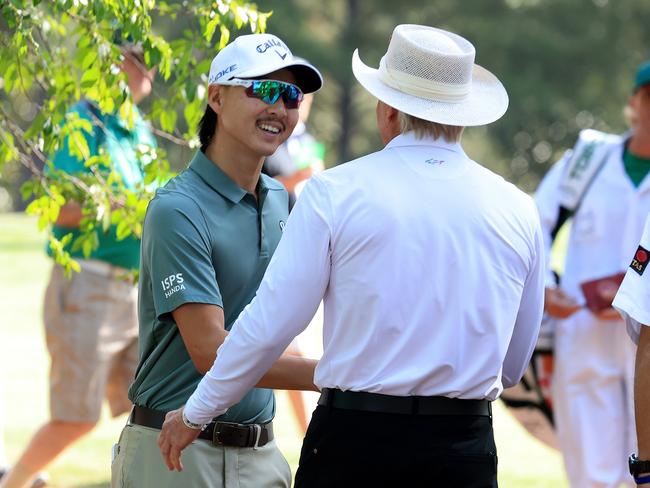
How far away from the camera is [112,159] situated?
566cm

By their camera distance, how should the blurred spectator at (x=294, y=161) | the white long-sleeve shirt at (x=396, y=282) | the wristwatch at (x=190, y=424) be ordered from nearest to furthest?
the white long-sleeve shirt at (x=396, y=282) → the wristwatch at (x=190, y=424) → the blurred spectator at (x=294, y=161)

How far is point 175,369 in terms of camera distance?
3.93 metres

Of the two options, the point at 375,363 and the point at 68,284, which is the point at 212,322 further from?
the point at 68,284

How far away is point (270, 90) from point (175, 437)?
3.38ft

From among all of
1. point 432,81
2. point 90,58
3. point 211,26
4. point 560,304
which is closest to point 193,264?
point 432,81

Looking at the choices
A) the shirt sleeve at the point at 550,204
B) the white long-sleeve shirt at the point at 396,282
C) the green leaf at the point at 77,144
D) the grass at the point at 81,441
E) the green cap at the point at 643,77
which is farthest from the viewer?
the grass at the point at 81,441

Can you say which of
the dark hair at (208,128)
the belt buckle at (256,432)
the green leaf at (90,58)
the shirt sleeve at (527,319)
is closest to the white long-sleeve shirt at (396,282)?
the shirt sleeve at (527,319)

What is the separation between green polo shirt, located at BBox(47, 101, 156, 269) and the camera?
581 centimetres

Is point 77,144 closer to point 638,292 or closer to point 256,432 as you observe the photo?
point 256,432

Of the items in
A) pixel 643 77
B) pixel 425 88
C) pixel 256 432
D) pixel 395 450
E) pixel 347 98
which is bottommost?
pixel 347 98

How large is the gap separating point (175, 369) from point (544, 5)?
41.6 m

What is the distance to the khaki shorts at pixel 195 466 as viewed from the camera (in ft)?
12.9

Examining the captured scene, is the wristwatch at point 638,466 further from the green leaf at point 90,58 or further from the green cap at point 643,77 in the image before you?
the green cap at point 643,77

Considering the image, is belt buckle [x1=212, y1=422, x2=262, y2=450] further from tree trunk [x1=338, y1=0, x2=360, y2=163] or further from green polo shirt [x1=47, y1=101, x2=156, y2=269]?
tree trunk [x1=338, y1=0, x2=360, y2=163]
